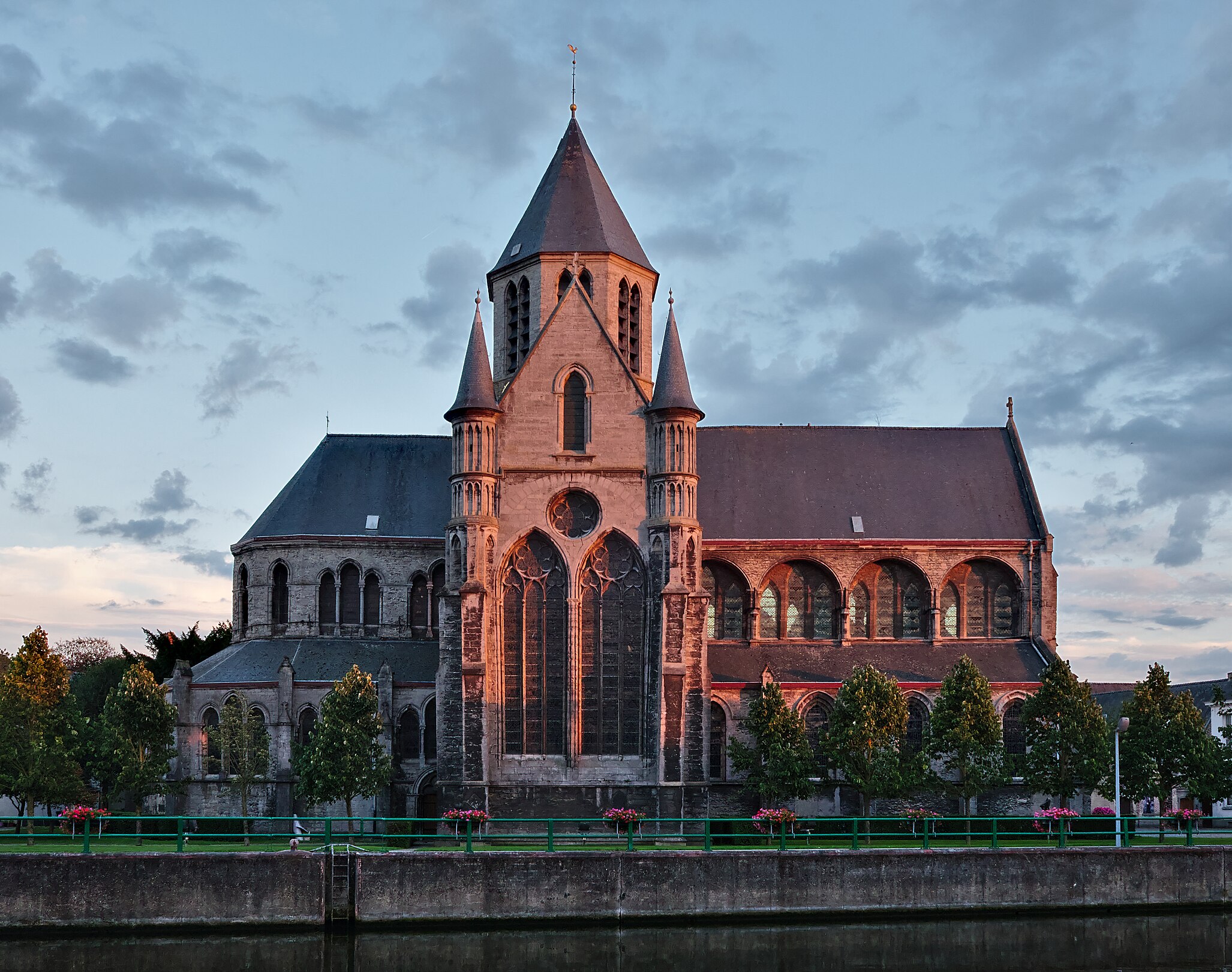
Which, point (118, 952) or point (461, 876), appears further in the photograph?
point (461, 876)

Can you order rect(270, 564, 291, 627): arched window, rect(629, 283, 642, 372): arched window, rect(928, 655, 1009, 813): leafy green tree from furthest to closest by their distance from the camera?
rect(629, 283, 642, 372): arched window → rect(270, 564, 291, 627): arched window → rect(928, 655, 1009, 813): leafy green tree

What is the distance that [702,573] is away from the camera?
56938 millimetres

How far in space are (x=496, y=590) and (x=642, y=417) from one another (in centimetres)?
851

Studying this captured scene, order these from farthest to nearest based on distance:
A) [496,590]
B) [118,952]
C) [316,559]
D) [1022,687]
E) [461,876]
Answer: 1. [316,559]
2. [1022,687]
3. [496,590]
4. [461,876]
5. [118,952]

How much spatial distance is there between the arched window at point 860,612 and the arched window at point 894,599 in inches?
1.4

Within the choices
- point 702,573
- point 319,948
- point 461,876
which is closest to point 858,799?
point 702,573

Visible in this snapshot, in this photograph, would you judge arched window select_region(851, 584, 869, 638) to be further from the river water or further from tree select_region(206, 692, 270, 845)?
tree select_region(206, 692, 270, 845)

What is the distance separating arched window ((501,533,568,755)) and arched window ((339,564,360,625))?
10901 mm

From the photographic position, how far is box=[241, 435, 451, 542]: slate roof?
57.2m

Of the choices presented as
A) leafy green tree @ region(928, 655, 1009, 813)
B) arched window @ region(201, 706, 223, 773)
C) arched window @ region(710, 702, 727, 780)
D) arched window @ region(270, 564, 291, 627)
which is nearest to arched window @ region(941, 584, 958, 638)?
leafy green tree @ region(928, 655, 1009, 813)

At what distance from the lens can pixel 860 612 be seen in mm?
56875

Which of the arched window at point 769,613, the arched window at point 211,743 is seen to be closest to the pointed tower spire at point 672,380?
the arched window at point 769,613

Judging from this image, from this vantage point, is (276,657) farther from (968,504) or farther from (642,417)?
(968,504)

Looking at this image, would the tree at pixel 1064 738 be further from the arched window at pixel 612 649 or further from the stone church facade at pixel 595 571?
the arched window at pixel 612 649
